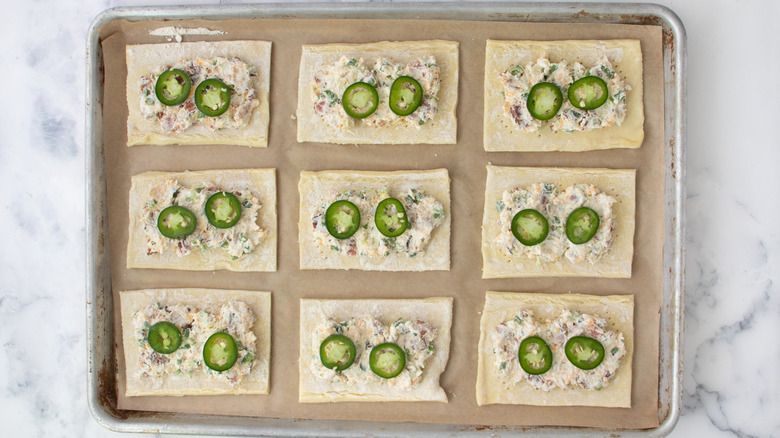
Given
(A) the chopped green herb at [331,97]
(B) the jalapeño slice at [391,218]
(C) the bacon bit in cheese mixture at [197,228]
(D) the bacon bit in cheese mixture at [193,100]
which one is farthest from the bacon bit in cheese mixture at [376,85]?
(C) the bacon bit in cheese mixture at [197,228]

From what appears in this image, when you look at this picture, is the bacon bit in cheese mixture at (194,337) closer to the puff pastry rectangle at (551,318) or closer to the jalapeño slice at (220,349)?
the jalapeño slice at (220,349)

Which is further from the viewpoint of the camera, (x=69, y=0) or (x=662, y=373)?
(x=69, y=0)

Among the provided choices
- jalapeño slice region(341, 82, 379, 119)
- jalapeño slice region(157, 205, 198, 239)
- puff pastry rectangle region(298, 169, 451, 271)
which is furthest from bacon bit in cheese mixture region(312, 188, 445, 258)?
jalapeño slice region(157, 205, 198, 239)

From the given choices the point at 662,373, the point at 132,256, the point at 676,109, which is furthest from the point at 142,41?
the point at 662,373

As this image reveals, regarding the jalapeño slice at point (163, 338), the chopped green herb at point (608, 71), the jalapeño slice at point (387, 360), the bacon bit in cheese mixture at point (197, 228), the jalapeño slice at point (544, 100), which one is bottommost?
the jalapeño slice at point (387, 360)

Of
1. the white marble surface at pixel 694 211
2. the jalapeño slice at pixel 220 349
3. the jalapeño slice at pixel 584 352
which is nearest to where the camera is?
the jalapeño slice at pixel 584 352

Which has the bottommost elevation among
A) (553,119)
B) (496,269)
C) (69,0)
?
(496,269)

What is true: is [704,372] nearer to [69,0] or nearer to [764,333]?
[764,333]

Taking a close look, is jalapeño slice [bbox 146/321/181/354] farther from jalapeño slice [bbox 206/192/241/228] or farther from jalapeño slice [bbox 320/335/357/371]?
jalapeño slice [bbox 320/335/357/371]
